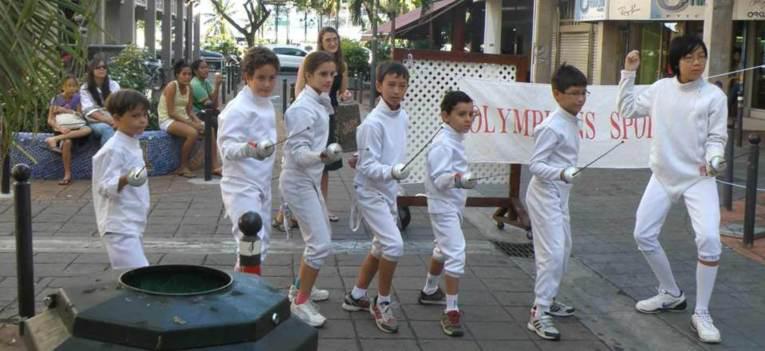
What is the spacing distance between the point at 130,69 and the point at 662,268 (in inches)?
362

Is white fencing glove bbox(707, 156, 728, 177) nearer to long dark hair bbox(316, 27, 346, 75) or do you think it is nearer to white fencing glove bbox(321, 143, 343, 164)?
white fencing glove bbox(321, 143, 343, 164)

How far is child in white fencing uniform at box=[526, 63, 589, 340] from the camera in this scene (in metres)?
5.56

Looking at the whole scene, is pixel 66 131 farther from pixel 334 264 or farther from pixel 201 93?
pixel 334 264

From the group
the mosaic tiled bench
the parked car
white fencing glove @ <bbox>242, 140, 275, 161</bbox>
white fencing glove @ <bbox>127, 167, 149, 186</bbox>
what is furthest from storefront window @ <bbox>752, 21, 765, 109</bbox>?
the parked car

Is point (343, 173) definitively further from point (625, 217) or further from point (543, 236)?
point (543, 236)

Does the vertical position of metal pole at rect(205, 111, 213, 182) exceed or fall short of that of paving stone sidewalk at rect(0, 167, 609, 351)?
it exceeds it

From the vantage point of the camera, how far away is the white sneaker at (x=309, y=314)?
5477 mm

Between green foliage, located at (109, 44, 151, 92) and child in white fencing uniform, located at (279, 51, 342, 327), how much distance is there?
25.5ft

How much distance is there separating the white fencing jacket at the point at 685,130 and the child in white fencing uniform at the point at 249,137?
7.99 feet

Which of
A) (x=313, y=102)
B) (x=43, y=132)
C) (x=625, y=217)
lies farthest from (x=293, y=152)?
(x=43, y=132)

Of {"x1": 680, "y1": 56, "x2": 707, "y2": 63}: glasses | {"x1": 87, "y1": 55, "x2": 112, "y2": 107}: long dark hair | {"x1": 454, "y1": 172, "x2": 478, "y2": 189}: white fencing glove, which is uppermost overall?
{"x1": 680, "y1": 56, "x2": 707, "y2": 63}: glasses

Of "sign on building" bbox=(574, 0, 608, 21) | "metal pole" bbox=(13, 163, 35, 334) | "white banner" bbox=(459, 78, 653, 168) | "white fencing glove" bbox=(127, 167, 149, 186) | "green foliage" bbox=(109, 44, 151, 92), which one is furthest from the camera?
"sign on building" bbox=(574, 0, 608, 21)

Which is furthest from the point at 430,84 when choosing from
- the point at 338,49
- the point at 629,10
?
the point at 629,10

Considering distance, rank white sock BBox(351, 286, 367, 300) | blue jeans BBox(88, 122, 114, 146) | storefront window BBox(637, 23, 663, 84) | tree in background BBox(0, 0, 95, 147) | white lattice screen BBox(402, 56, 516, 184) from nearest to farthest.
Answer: tree in background BBox(0, 0, 95, 147), white sock BBox(351, 286, 367, 300), white lattice screen BBox(402, 56, 516, 184), blue jeans BBox(88, 122, 114, 146), storefront window BBox(637, 23, 663, 84)
